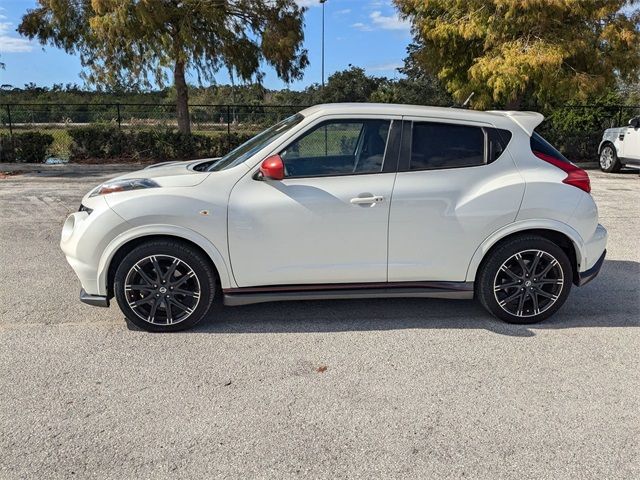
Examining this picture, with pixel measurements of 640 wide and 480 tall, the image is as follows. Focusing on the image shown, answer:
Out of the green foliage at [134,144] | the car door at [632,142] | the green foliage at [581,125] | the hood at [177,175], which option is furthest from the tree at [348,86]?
the hood at [177,175]

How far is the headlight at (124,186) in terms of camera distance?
14.2ft

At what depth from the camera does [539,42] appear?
14.5 metres

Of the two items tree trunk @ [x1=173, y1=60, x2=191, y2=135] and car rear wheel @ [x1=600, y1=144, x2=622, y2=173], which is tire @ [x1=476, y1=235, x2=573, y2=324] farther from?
tree trunk @ [x1=173, y1=60, x2=191, y2=135]

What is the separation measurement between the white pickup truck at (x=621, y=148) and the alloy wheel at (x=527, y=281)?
1124 centimetres

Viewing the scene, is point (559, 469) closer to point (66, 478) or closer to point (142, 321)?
point (66, 478)

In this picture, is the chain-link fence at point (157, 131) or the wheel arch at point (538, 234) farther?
the chain-link fence at point (157, 131)

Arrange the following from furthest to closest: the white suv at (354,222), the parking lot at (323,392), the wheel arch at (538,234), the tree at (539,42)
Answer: the tree at (539,42) → the wheel arch at (538,234) → the white suv at (354,222) → the parking lot at (323,392)

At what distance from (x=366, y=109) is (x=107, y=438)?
306cm

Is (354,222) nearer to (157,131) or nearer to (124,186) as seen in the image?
(124,186)

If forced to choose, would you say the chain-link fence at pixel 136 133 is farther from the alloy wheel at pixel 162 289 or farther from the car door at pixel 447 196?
the car door at pixel 447 196

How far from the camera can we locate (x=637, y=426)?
3186 mm

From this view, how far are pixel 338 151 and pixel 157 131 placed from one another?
13674mm

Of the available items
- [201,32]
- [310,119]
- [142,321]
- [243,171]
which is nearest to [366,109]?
[310,119]

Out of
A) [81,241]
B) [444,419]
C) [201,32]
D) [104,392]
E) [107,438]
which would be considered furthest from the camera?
[201,32]
